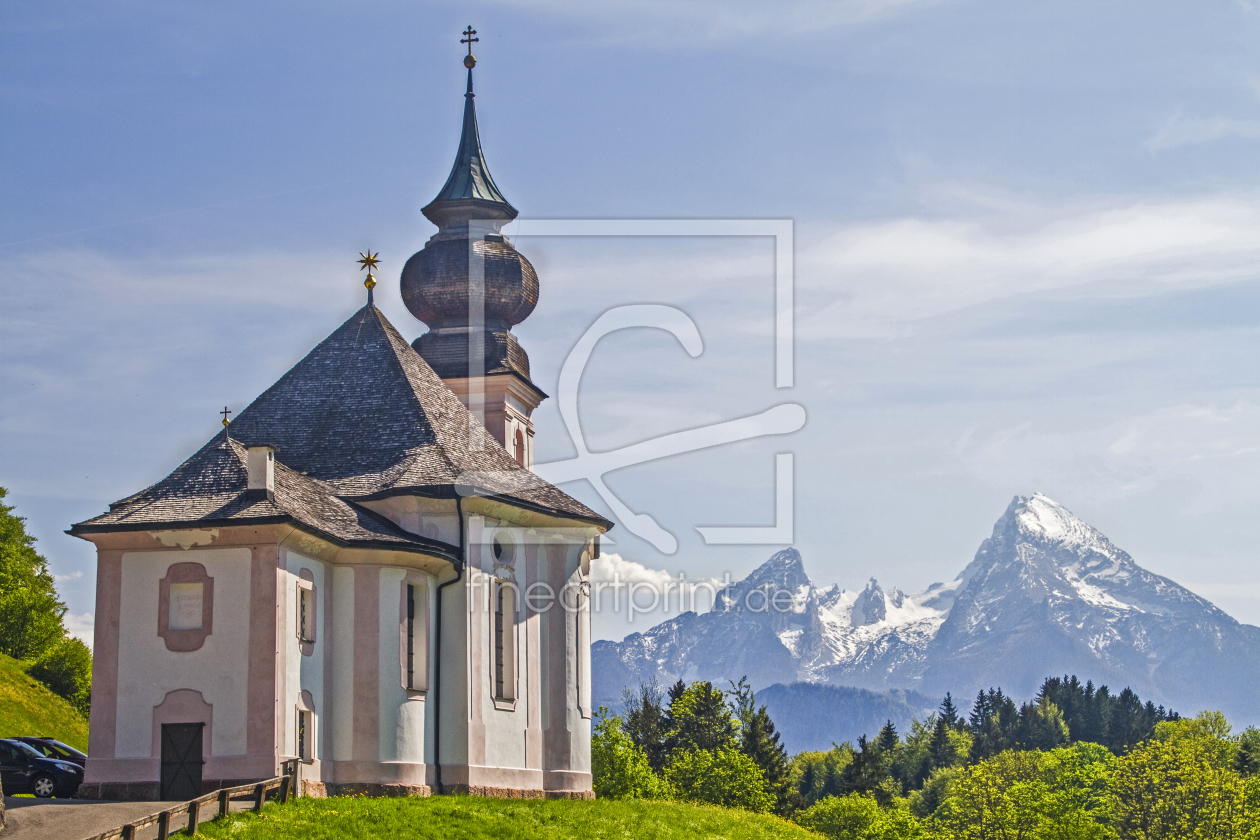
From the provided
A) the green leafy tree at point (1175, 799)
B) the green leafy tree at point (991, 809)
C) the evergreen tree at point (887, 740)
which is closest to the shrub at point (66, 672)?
the green leafy tree at point (991, 809)

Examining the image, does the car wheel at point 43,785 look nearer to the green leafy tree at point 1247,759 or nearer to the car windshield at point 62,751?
the car windshield at point 62,751

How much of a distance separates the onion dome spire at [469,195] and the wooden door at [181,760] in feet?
88.4

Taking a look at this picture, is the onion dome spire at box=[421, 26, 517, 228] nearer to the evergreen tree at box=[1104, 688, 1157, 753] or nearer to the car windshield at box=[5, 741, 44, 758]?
the car windshield at box=[5, 741, 44, 758]

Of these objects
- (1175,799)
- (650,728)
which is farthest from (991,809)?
(650,728)

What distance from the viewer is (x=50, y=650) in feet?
218

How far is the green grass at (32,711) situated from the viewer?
55.0 metres

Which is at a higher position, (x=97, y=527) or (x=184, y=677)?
(x=97, y=527)

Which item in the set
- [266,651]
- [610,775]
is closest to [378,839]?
[266,651]

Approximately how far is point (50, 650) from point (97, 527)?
3876 cm

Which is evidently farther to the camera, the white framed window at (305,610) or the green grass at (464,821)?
the white framed window at (305,610)

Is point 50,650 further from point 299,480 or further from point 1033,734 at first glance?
point 1033,734

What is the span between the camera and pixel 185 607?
103 ft

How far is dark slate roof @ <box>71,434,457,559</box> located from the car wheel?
537cm

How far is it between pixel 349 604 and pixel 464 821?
21.2 ft
